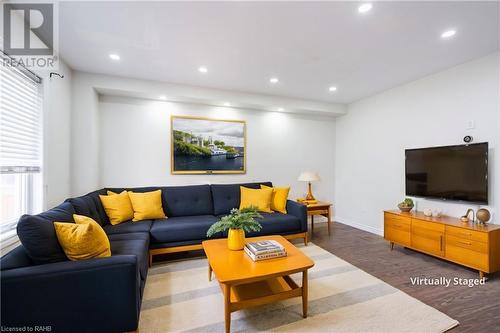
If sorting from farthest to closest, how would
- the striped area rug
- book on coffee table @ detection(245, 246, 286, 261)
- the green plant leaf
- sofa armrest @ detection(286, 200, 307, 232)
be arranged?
sofa armrest @ detection(286, 200, 307, 232)
the green plant leaf
book on coffee table @ detection(245, 246, 286, 261)
the striped area rug

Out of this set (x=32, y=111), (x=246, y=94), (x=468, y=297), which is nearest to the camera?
(x=468, y=297)

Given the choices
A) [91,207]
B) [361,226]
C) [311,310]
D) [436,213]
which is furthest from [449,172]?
[91,207]

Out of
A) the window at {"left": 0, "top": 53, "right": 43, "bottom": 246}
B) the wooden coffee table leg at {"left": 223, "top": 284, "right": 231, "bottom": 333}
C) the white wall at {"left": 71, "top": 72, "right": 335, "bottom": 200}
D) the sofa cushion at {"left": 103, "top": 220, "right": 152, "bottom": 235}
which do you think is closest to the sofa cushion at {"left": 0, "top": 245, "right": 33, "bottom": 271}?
the window at {"left": 0, "top": 53, "right": 43, "bottom": 246}

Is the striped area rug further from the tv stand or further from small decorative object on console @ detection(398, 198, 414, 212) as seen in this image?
small decorative object on console @ detection(398, 198, 414, 212)

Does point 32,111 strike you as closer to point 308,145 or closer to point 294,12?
point 294,12

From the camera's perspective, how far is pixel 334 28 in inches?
85.5

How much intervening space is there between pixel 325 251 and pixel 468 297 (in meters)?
1.47

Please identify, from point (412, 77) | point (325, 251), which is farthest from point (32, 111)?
point (412, 77)

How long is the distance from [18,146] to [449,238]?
4.67 meters

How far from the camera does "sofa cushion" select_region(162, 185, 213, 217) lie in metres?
3.47

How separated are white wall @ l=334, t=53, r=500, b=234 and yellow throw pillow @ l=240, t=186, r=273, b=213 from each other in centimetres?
200

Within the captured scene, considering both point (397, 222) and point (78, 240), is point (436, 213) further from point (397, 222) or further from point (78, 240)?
point (78, 240)

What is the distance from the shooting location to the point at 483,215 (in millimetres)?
2520

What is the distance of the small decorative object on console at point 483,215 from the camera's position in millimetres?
2501
